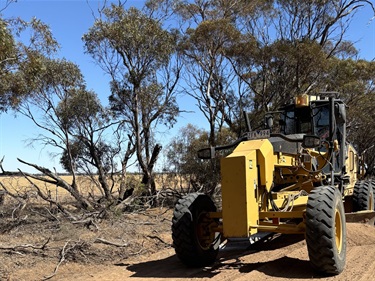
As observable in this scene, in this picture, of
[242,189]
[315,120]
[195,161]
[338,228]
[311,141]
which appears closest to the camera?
[242,189]

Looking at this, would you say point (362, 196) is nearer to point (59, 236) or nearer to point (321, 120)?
point (321, 120)

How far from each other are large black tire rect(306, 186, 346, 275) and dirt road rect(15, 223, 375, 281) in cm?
21

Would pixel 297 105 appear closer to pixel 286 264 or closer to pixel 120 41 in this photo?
pixel 286 264

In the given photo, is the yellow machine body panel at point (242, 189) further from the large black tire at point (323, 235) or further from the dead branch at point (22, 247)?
the dead branch at point (22, 247)

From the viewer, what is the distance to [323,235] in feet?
20.0

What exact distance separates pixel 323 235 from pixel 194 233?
2.15 meters

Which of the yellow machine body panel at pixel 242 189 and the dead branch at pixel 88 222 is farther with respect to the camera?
the dead branch at pixel 88 222

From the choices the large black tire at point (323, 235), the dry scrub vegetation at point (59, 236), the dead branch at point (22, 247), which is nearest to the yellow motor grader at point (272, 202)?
the large black tire at point (323, 235)

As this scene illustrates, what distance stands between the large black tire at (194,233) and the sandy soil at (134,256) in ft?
0.72

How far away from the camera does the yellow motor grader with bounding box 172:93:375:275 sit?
6.27 metres

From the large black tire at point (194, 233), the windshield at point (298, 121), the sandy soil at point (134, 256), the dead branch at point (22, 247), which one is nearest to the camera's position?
the sandy soil at point (134, 256)

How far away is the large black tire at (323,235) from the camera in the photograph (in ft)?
20.1

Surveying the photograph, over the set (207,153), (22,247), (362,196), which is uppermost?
(207,153)

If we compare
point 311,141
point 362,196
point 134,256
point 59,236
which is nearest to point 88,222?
point 59,236
